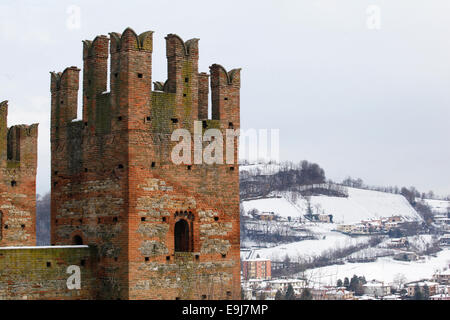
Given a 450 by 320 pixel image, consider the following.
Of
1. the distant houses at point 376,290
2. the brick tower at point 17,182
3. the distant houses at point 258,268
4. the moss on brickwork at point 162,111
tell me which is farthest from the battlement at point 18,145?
the distant houses at point 258,268

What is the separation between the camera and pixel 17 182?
4469cm

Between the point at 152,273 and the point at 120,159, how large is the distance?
4.67m

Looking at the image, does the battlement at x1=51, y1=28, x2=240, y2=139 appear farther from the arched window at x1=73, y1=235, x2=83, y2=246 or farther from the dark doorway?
the arched window at x1=73, y1=235, x2=83, y2=246

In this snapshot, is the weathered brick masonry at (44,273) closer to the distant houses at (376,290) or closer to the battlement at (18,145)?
the battlement at (18,145)

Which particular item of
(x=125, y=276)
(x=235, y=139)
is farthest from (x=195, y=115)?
(x=125, y=276)

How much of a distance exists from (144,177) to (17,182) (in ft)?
36.0

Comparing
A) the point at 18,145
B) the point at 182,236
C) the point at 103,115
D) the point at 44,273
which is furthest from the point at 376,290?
the point at 44,273

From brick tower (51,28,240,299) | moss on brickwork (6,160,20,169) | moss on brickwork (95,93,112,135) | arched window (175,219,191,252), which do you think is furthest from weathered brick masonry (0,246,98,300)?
moss on brickwork (6,160,20,169)

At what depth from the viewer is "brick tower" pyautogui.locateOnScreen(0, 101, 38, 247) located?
44000mm

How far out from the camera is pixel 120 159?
36281 mm

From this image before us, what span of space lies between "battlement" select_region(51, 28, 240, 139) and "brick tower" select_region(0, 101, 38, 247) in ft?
16.4

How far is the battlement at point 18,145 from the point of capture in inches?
1737
